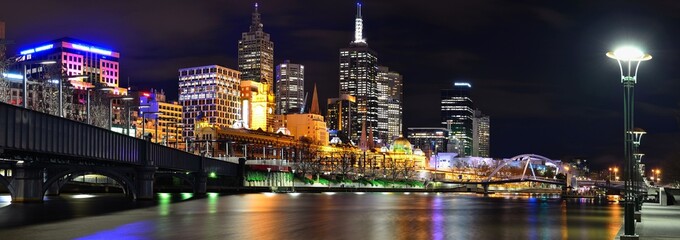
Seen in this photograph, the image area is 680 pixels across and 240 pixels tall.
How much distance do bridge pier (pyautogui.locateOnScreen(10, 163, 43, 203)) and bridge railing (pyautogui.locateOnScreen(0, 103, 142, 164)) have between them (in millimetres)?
8826

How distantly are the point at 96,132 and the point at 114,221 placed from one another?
2179cm

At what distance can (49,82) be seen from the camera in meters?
152

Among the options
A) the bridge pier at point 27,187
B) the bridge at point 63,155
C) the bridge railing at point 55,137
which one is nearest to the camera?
the bridge railing at point 55,137

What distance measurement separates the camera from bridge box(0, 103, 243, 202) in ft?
173

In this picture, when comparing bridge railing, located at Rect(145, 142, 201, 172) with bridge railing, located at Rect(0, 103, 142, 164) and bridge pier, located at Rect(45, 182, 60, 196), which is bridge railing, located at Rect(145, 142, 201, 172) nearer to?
bridge railing, located at Rect(0, 103, 142, 164)

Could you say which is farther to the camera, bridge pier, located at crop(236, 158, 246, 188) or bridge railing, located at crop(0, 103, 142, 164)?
bridge pier, located at crop(236, 158, 246, 188)

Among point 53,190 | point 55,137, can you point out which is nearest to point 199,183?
point 53,190

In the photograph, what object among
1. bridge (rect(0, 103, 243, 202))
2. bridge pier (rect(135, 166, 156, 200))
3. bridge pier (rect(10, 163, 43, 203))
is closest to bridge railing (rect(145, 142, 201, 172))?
bridge (rect(0, 103, 243, 202))

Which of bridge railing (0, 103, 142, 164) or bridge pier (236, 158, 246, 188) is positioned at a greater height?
bridge railing (0, 103, 142, 164)

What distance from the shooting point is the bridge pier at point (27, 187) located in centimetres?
8144

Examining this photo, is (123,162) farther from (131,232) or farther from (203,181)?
(203,181)

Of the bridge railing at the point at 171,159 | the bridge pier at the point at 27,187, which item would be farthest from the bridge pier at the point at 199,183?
the bridge pier at the point at 27,187

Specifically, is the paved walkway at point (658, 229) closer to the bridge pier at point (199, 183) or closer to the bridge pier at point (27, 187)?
the bridge pier at point (27, 187)

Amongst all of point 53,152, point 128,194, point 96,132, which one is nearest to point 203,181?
point 128,194
